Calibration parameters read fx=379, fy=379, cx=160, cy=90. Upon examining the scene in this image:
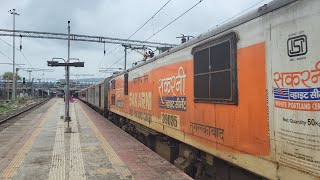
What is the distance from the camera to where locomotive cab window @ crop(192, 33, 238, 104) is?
17.1 ft

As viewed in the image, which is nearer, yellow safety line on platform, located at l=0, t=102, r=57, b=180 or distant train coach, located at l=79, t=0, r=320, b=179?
distant train coach, located at l=79, t=0, r=320, b=179

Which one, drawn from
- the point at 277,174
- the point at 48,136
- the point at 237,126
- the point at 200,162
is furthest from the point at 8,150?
the point at 277,174

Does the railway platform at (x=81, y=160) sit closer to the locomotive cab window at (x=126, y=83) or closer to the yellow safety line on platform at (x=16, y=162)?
the yellow safety line on platform at (x=16, y=162)

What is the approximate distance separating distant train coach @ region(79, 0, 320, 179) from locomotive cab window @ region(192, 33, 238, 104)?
14 millimetres

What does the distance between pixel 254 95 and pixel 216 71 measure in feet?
3.98

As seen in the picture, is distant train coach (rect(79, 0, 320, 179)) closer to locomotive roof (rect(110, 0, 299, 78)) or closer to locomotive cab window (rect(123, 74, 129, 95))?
locomotive roof (rect(110, 0, 299, 78))

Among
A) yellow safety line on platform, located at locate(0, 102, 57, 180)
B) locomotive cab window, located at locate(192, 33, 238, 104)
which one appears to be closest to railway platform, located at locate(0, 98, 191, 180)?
yellow safety line on platform, located at locate(0, 102, 57, 180)

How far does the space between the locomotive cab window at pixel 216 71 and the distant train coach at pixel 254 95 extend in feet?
0.05

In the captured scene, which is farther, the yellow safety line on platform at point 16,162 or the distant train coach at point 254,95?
the yellow safety line on platform at point 16,162

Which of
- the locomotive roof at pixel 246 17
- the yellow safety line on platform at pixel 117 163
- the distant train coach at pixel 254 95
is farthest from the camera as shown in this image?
the yellow safety line on platform at pixel 117 163

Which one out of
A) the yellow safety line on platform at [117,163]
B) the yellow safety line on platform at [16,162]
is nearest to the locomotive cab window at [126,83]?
the yellow safety line on platform at [117,163]

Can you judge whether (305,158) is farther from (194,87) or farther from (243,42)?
(194,87)

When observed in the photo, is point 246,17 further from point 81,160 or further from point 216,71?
point 81,160

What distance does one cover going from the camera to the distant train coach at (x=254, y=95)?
12.2 ft
